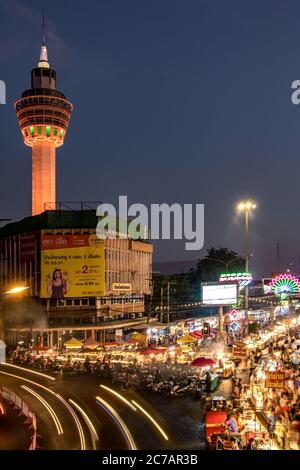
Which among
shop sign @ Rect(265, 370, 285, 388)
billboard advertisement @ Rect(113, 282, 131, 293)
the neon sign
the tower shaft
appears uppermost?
the tower shaft

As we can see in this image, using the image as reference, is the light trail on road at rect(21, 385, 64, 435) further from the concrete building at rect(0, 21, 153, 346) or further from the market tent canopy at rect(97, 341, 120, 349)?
the concrete building at rect(0, 21, 153, 346)

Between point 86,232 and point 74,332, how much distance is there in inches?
421

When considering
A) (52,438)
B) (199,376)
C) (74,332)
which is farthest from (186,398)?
(74,332)

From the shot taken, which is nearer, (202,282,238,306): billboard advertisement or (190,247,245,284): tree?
(202,282,238,306): billboard advertisement

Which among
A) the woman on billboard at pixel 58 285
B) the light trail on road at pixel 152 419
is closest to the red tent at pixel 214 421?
the light trail on road at pixel 152 419

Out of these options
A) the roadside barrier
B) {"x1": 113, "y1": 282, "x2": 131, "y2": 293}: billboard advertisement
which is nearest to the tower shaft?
{"x1": 113, "y1": 282, "x2": 131, "y2": 293}: billboard advertisement

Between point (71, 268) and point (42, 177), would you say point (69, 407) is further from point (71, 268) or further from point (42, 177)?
point (42, 177)

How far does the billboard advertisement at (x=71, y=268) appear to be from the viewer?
4972 centimetres

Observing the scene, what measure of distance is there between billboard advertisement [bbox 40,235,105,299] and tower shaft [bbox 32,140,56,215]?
27920 millimetres

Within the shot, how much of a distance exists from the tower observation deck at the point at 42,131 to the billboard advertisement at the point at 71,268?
27.4 metres

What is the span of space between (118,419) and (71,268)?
96.5ft

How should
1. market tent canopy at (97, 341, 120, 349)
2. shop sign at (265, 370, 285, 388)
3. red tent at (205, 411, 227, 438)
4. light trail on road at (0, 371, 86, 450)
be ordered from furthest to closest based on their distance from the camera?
market tent canopy at (97, 341, 120, 349), light trail on road at (0, 371, 86, 450), shop sign at (265, 370, 285, 388), red tent at (205, 411, 227, 438)

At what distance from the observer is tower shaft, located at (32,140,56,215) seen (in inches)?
3017

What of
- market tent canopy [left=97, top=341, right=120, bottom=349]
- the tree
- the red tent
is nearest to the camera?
the red tent
